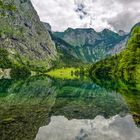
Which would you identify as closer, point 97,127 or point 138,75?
point 97,127

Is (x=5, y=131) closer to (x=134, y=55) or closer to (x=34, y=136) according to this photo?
(x=34, y=136)

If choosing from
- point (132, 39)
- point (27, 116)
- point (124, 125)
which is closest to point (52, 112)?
point (27, 116)

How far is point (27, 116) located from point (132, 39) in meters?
86.6

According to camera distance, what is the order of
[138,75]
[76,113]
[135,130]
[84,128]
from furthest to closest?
1. [138,75]
2. [76,113]
3. [84,128]
4. [135,130]

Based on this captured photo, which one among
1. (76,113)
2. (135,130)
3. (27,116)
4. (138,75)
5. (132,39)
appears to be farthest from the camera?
(132,39)

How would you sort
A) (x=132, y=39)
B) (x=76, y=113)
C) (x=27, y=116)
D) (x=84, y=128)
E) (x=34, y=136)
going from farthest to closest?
1. (x=132, y=39)
2. (x=76, y=113)
3. (x=27, y=116)
4. (x=84, y=128)
5. (x=34, y=136)

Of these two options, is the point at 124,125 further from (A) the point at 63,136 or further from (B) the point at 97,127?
(A) the point at 63,136

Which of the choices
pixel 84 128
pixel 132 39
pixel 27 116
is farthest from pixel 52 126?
pixel 132 39

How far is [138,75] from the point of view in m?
107

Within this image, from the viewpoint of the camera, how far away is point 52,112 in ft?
124

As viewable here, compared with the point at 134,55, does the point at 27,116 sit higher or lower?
lower

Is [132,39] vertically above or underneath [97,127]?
above

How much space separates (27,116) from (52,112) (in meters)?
5.27

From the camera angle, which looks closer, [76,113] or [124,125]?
[124,125]
